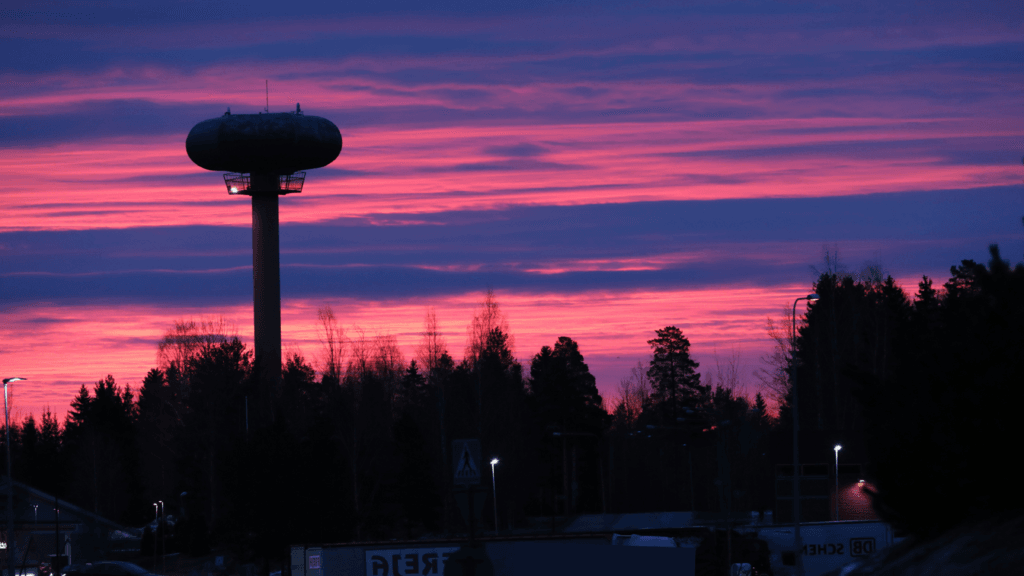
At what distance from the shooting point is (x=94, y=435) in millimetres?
Answer: 131000

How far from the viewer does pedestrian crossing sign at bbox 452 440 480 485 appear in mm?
17312

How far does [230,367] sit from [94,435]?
3639 cm

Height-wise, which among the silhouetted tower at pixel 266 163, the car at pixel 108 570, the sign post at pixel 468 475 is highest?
the silhouetted tower at pixel 266 163

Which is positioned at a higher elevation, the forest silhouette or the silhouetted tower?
the silhouetted tower

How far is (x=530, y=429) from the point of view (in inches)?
4363

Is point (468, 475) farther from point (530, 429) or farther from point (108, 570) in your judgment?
point (530, 429)

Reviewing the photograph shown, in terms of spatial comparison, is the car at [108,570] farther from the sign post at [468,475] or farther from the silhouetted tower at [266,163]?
the silhouetted tower at [266,163]

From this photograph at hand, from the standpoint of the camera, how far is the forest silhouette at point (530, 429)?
17.6 m

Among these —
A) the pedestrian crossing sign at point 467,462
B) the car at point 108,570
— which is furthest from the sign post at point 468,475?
the car at point 108,570

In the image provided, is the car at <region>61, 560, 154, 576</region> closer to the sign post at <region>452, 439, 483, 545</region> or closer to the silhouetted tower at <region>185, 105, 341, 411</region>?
the sign post at <region>452, 439, 483, 545</region>

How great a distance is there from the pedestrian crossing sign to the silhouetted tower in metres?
86.0

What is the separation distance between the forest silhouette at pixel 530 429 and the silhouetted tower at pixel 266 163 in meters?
4.77

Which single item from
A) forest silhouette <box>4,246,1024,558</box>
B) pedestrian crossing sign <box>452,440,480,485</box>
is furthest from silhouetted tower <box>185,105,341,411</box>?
pedestrian crossing sign <box>452,440,480,485</box>

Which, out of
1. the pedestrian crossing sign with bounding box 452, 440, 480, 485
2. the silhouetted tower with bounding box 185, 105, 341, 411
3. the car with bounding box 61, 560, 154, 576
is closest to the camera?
the pedestrian crossing sign with bounding box 452, 440, 480, 485
